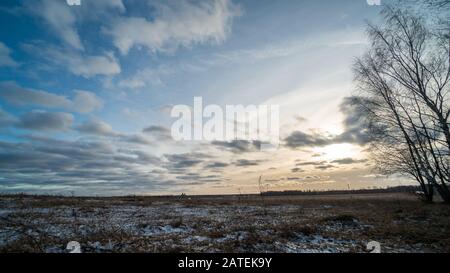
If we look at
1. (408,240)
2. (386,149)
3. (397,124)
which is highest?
(397,124)

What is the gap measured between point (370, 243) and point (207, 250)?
6.41 meters

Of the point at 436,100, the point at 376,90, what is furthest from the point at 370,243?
the point at 376,90

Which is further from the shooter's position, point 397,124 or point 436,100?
point 397,124

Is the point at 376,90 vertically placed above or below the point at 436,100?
above

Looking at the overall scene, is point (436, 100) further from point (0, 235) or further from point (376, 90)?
point (0, 235)

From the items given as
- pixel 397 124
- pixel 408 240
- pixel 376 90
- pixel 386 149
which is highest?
pixel 376 90

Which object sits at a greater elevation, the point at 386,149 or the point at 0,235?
the point at 386,149
